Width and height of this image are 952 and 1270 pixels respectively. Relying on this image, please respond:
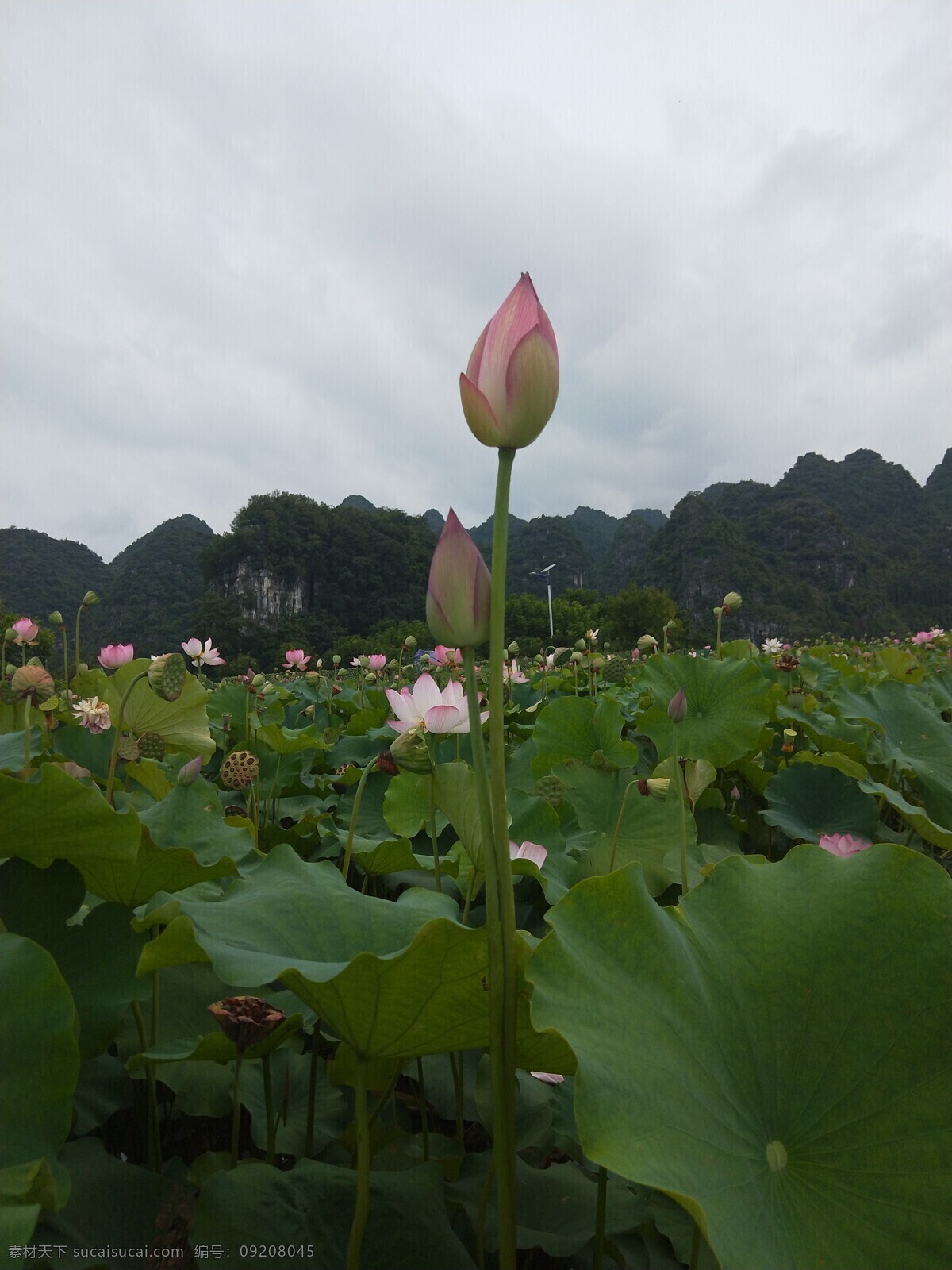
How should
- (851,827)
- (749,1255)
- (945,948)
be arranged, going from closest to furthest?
(749,1255), (945,948), (851,827)

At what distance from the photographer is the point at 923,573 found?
31.9 metres

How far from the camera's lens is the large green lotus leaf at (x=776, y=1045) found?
0.44 m

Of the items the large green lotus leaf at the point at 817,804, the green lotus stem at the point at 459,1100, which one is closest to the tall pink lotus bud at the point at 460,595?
the green lotus stem at the point at 459,1100

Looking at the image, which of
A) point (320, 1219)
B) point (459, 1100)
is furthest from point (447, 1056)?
point (320, 1219)

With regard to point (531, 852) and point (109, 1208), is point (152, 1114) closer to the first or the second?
point (109, 1208)

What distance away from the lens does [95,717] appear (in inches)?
56.6

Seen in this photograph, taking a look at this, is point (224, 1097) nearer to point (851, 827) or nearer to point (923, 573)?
point (851, 827)

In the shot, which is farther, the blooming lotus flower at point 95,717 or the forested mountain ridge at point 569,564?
the forested mountain ridge at point 569,564

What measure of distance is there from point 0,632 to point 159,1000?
2353 millimetres

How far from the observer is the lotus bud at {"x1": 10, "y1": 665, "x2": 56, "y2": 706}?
43.4 inches

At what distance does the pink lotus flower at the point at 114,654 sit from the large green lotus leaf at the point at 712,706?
1.30m

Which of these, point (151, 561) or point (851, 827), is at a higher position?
point (151, 561)

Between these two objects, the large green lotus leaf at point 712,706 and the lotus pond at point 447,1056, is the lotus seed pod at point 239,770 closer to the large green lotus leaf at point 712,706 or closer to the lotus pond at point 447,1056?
the lotus pond at point 447,1056

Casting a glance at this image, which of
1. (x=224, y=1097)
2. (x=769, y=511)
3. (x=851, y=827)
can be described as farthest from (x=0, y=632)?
(x=769, y=511)
